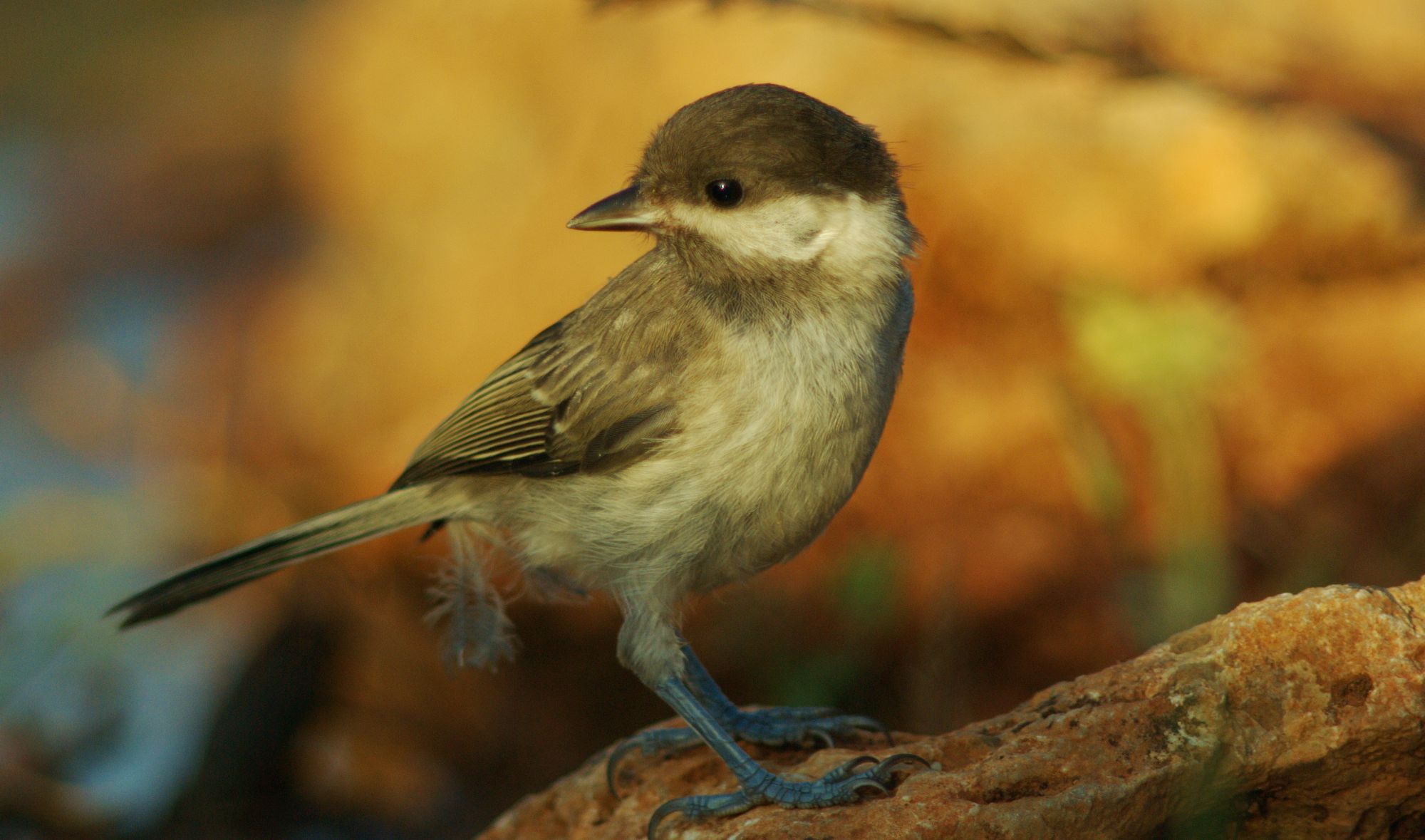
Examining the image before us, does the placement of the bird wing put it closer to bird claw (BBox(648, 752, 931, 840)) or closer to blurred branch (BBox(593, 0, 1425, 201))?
bird claw (BBox(648, 752, 931, 840))

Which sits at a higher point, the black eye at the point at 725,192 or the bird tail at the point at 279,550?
the black eye at the point at 725,192

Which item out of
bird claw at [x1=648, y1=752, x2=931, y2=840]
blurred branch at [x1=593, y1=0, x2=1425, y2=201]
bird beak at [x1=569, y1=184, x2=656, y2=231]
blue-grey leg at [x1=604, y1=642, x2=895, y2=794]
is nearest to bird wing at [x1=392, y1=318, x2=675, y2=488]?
bird beak at [x1=569, y1=184, x2=656, y2=231]

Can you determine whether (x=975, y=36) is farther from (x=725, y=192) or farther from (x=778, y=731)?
(x=778, y=731)

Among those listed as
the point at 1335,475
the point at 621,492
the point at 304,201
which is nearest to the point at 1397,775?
the point at 621,492

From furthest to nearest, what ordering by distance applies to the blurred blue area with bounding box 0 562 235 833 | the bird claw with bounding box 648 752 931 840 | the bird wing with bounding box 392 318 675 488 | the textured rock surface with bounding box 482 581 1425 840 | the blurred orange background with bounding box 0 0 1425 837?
the blurred orange background with bounding box 0 0 1425 837
the blurred blue area with bounding box 0 562 235 833
the bird wing with bounding box 392 318 675 488
the bird claw with bounding box 648 752 931 840
the textured rock surface with bounding box 482 581 1425 840

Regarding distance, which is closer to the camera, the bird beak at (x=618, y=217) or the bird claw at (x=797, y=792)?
the bird claw at (x=797, y=792)

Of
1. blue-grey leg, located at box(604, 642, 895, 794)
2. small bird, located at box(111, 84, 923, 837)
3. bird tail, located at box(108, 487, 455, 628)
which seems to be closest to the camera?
small bird, located at box(111, 84, 923, 837)

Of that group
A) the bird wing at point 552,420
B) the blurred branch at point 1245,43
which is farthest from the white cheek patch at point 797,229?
the blurred branch at point 1245,43

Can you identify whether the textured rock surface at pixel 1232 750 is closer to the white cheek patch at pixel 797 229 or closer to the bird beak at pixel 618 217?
the white cheek patch at pixel 797 229
